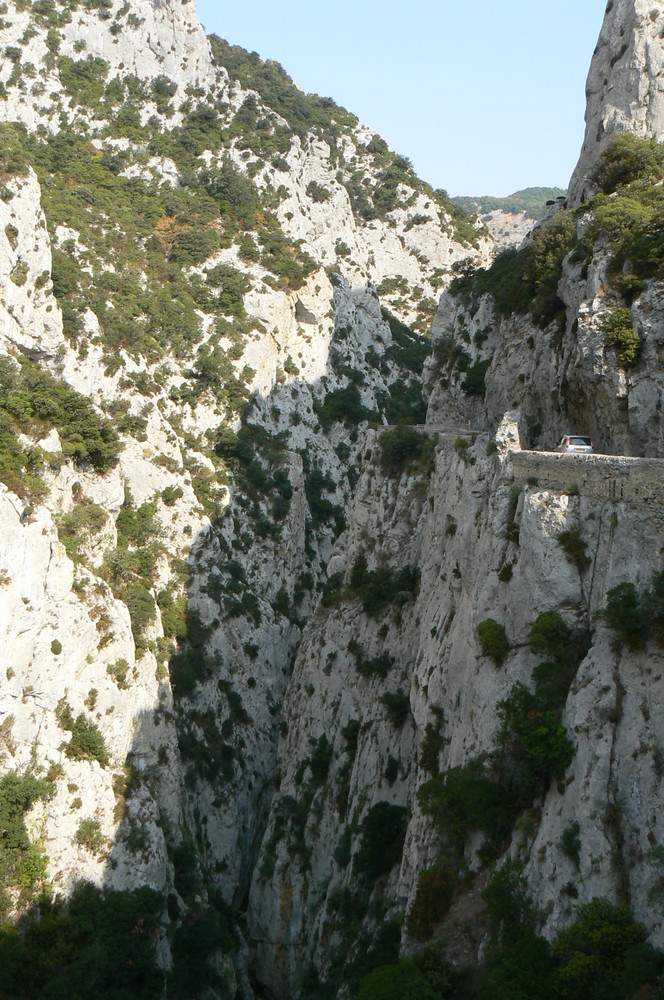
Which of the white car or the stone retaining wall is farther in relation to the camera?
the white car

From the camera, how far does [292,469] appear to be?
5422cm

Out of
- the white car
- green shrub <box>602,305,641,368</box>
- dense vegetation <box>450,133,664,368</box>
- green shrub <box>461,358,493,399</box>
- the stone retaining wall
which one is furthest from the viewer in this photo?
green shrub <box>461,358,493,399</box>

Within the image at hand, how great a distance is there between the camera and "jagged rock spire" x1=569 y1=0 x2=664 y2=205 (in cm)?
3048

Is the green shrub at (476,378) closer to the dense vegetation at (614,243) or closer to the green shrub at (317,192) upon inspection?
the dense vegetation at (614,243)

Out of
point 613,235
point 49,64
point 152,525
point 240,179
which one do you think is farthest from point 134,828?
point 49,64

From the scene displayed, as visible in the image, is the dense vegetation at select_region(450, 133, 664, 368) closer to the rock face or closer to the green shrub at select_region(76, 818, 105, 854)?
the rock face

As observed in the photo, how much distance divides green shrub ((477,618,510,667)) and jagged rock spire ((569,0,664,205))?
18.6 metres

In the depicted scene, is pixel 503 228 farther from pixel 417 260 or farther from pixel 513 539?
pixel 513 539

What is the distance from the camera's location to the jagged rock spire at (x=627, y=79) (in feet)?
100

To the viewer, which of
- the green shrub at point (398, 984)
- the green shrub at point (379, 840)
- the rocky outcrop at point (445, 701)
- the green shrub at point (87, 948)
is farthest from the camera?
the green shrub at point (379, 840)

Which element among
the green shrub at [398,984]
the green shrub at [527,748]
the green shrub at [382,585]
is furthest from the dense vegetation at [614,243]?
the green shrub at [398,984]

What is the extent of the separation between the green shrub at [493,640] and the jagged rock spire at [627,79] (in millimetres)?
18637

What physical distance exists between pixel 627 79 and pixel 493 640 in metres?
24.2

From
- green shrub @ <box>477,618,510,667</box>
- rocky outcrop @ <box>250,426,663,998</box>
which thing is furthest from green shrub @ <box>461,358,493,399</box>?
green shrub @ <box>477,618,510,667</box>
